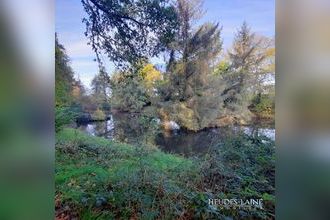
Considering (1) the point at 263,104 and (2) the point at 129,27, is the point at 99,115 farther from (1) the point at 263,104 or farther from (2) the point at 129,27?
(1) the point at 263,104

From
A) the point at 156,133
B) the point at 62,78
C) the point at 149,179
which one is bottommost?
the point at 149,179

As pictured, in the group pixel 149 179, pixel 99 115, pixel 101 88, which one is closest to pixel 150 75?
pixel 101 88

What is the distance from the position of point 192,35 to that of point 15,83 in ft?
4.26

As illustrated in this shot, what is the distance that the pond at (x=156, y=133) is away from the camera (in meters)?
2.79

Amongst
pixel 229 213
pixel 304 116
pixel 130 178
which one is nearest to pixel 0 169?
pixel 130 178

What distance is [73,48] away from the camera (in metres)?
2.84

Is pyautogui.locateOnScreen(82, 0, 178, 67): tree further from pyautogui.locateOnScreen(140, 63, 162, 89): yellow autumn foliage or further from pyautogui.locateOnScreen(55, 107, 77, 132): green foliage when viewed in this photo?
pyautogui.locateOnScreen(55, 107, 77, 132): green foliage

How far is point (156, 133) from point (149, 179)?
13.7 inches

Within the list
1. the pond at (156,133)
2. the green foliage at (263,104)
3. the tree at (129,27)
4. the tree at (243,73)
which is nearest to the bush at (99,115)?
the pond at (156,133)

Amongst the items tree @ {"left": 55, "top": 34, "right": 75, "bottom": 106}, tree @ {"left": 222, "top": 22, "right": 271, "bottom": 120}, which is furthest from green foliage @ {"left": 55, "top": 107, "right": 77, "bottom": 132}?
tree @ {"left": 222, "top": 22, "right": 271, "bottom": 120}

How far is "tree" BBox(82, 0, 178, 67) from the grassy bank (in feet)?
2.28

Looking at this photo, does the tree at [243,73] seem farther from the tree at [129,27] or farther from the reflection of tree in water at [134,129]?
the reflection of tree in water at [134,129]

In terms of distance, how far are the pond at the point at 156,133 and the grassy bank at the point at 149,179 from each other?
5 cm

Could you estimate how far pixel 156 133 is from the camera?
287 centimetres
